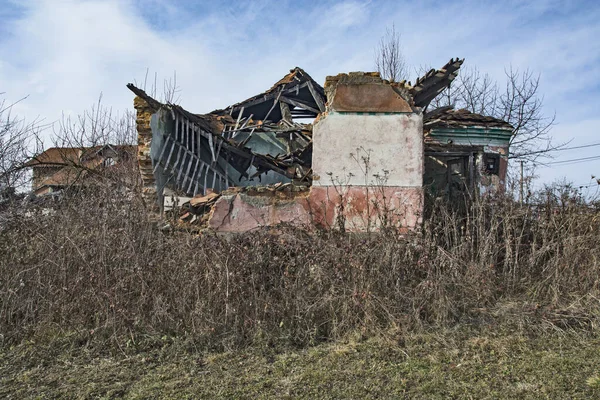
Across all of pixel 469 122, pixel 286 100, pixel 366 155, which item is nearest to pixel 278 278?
pixel 366 155

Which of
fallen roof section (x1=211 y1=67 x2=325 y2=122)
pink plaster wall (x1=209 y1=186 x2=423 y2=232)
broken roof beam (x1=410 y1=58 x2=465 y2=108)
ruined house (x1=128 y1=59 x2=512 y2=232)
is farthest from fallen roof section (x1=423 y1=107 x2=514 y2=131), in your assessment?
pink plaster wall (x1=209 y1=186 x2=423 y2=232)

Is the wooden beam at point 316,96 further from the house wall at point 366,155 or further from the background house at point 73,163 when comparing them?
the house wall at point 366,155

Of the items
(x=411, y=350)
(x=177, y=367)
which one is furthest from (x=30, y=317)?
(x=411, y=350)

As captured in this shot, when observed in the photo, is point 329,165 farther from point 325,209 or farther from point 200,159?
point 200,159

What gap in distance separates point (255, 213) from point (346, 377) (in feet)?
10.6

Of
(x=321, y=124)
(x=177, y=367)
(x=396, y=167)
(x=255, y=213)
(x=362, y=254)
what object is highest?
(x=321, y=124)

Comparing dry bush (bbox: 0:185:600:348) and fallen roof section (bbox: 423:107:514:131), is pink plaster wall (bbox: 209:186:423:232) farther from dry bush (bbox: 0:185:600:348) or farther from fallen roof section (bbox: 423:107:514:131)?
fallen roof section (bbox: 423:107:514:131)

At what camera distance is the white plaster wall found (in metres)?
6.30

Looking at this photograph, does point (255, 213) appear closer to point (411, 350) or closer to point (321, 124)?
point (321, 124)

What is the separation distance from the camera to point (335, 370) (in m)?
3.75

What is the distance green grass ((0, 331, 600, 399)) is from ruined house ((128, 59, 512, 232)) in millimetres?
1905

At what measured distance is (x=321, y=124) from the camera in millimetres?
6492

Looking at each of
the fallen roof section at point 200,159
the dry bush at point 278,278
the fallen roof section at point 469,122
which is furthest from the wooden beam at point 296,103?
the dry bush at point 278,278

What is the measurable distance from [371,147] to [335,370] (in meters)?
3.39
